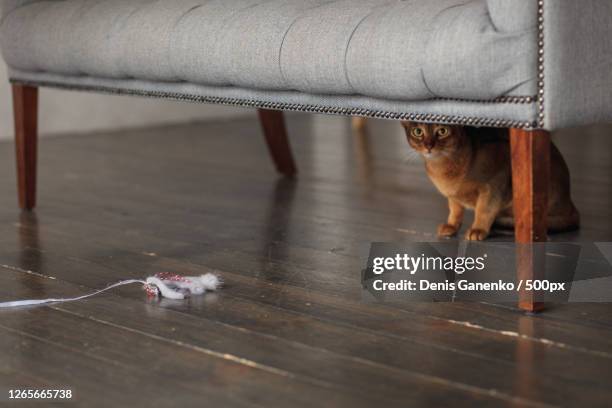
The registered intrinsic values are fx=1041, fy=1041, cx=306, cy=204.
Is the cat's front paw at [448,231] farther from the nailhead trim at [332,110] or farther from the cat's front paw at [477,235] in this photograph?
the nailhead trim at [332,110]

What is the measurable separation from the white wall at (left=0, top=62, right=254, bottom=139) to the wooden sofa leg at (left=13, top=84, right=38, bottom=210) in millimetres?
1437

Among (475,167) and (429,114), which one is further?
(475,167)

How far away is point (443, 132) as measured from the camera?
201 cm

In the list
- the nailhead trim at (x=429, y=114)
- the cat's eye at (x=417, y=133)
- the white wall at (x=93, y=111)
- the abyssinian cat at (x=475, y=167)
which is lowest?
the white wall at (x=93, y=111)

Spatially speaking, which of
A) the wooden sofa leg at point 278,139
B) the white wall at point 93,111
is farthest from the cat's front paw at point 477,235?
the white wall at point 93,111

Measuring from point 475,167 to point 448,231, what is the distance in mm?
200

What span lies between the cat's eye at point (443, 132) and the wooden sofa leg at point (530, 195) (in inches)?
13.0

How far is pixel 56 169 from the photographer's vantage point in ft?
10.7

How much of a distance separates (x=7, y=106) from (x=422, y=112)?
8.58 ft

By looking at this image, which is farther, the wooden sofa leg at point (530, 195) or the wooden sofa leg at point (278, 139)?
the wooden sofa leg at point (278, 139)

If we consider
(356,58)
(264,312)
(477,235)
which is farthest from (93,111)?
(264,312)

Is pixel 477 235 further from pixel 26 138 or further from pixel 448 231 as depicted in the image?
pixel 26 138

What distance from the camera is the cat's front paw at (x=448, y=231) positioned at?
222cm

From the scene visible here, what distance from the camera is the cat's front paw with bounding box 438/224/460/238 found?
7.27ft
